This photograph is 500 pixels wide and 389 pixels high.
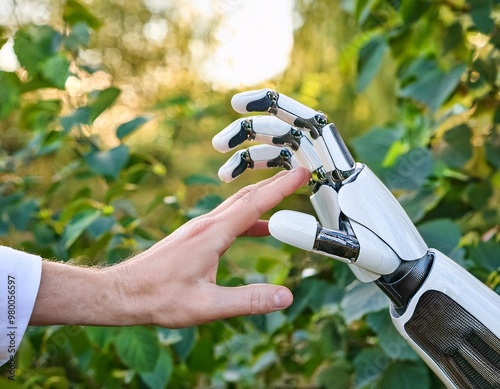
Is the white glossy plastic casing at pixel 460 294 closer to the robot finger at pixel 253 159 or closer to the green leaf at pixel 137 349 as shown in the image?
the robot finger at pixel 253 159

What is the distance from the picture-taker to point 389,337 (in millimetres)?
914

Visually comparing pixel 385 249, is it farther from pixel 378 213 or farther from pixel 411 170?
pixel 411 170

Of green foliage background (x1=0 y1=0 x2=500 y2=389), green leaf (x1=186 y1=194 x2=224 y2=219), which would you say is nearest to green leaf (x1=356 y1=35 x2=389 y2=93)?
green foliage background (x1=0 y1=0 x2=500 y2=389)

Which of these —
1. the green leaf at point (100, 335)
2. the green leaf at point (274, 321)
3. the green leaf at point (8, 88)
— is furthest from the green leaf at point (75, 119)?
the green leaf at point (274, 321)

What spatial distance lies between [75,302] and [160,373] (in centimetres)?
48

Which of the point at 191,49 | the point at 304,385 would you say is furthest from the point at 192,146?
the point at 304,385

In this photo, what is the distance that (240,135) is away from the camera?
60cm

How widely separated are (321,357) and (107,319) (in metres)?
0.63

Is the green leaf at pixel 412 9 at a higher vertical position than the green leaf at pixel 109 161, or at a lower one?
higher

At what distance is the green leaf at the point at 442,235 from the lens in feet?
2.85

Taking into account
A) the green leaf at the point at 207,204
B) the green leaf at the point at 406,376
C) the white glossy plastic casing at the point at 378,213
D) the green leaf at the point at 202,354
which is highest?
the white glossy plastic casing at the point at 378,213

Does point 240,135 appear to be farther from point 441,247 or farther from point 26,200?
point 26,200

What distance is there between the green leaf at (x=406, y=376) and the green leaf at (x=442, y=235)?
7.1 inches

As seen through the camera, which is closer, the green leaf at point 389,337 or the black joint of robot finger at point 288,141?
the black joint of robot finger at point 288,141
